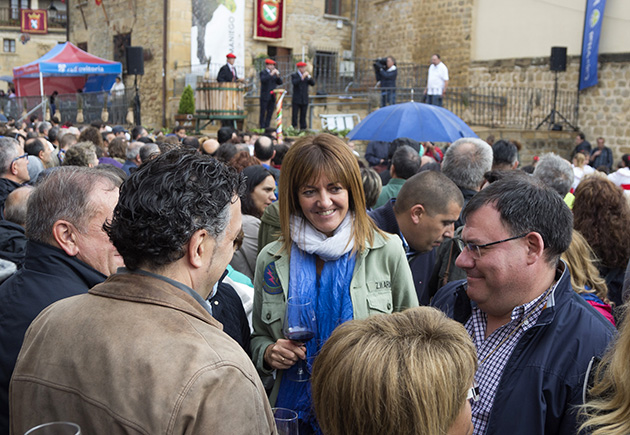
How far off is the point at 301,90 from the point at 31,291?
49.7ft

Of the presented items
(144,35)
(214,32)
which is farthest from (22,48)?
(214,32)

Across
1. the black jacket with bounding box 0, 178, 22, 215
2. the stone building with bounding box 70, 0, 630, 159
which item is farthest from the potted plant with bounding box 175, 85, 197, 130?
the black jacket with bounding box 0, 178, 22, 215

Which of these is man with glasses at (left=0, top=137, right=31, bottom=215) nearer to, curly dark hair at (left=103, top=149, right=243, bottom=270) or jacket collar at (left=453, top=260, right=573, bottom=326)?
curly dark hair at (left=103, top=149, right=243, bottom=270)

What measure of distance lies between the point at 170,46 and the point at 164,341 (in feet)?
71.0

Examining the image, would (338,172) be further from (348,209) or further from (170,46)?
(170,46)

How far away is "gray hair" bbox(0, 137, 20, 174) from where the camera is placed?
502cm

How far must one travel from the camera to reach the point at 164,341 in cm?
145

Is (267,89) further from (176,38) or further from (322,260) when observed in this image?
(322,260)

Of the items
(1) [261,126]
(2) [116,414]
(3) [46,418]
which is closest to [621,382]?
(2) [116,414]

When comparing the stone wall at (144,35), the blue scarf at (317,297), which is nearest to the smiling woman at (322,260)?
the blue scarf at (317,297)

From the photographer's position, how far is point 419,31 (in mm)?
23297

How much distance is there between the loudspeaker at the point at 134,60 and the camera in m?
18.7

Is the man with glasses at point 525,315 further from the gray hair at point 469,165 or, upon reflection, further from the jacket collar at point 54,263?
the gray hair at point 469,165

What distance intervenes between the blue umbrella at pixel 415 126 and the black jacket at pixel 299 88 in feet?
28.8
